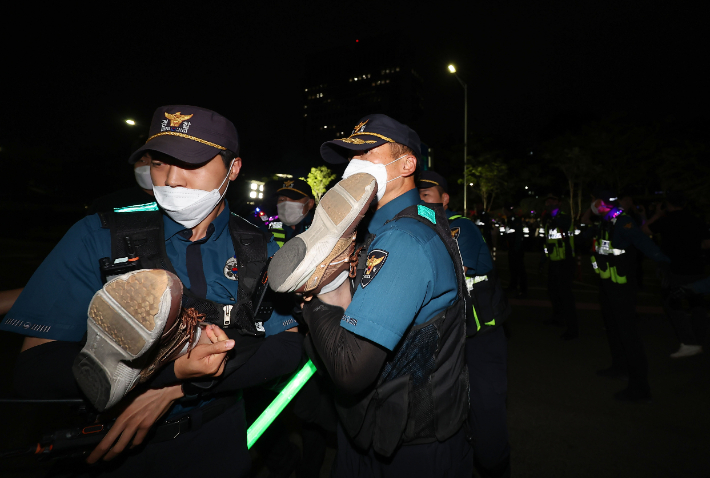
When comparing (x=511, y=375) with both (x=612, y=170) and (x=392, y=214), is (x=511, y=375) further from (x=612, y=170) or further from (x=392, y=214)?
(x=612, y=170)

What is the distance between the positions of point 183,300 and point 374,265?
859mm

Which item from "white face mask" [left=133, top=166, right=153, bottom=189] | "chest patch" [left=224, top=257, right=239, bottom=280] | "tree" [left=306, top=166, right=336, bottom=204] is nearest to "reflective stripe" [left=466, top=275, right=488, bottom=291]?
"chest patch" [left=224, top=257, right=239, bottom=280]

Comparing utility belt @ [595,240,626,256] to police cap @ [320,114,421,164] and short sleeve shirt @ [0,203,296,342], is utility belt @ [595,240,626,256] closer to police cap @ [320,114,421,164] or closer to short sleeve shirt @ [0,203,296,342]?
police cap @ [320,114,421,164]

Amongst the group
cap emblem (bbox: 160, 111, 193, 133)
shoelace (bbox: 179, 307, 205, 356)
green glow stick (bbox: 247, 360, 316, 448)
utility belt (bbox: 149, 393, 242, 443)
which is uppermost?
cap emblem (bbox: 160, 111, 193, 133)

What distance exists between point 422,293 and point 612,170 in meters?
37.6

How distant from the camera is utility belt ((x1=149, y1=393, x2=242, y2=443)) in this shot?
5.02 feet

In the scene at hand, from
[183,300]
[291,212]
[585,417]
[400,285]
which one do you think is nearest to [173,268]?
[183,300]

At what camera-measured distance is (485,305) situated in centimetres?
326

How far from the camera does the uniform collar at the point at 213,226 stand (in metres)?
1.74

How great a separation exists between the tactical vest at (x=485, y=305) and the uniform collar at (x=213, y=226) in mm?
1952


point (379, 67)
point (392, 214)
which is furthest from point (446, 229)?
point (379, 67)

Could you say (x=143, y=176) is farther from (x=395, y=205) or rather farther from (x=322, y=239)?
(x=322, y=239)

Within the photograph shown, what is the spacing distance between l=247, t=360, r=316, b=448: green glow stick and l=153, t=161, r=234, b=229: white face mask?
124 cm

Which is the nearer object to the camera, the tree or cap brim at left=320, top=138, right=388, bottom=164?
cap brim at left=320, top=138, right=388, bottom=164
